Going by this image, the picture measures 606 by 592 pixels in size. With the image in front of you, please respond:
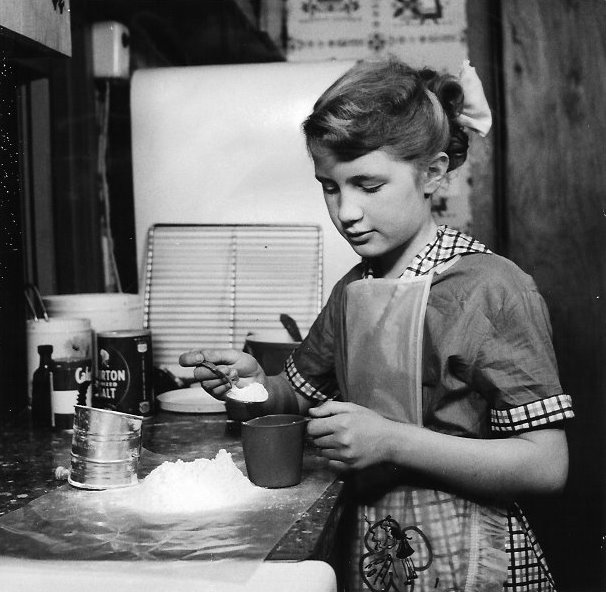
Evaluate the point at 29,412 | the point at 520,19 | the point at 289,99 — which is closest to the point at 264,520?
the point at 29,412

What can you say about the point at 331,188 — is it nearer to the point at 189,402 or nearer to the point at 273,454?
the point at 273,454

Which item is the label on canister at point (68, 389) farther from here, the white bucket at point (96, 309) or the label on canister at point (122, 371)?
the white bucket at point (96, 309)

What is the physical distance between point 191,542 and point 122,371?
2.53ft

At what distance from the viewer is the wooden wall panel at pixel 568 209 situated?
227 cm

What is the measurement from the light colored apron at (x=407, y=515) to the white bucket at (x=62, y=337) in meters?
0.65

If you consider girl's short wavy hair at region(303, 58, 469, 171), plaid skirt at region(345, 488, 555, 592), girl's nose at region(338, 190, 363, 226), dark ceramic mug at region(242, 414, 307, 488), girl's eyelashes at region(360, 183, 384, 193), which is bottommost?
plaid skirt at region(345, 488, 555, 592)

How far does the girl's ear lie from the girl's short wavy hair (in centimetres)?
1

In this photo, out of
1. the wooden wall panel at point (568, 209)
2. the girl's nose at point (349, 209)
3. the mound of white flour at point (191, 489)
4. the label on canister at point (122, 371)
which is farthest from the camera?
the wooden wall panel at point (568, 209)

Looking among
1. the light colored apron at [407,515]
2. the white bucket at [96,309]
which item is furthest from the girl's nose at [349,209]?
the white bucket at [96,309]

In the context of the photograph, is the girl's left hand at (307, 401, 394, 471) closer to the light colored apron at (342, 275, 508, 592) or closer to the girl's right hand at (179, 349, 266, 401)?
the light colored apron at (342, 275, 508, 592)

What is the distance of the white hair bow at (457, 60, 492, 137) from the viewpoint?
1.36 m

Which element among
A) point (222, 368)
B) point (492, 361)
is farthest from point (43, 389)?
point (492, 361)

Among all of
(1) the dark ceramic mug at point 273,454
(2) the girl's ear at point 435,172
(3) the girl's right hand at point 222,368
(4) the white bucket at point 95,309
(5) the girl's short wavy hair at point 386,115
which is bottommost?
(1) the dark ceramic mug at point 273,454

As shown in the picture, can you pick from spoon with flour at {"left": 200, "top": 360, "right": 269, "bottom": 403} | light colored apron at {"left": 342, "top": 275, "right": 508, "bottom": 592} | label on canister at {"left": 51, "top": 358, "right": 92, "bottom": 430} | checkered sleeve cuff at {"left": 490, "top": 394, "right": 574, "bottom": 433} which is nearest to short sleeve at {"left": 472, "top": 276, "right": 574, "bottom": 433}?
checkered sleeve cuff at {"left": 490, "top": 394, "right": 574, "bottom": 433}
